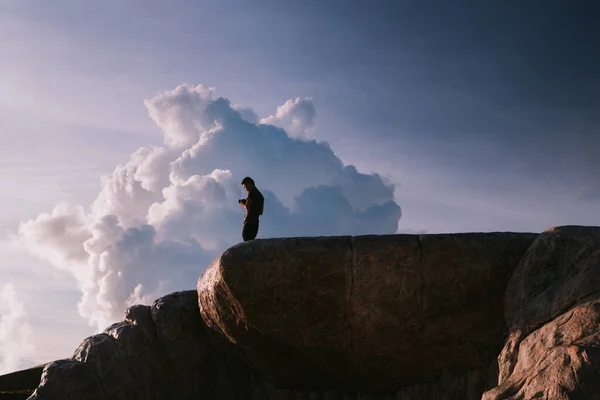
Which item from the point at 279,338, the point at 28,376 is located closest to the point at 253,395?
the point at 279,338

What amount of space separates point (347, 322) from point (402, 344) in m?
1.12

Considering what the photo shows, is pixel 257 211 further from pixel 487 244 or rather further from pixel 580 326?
pixel 580 326

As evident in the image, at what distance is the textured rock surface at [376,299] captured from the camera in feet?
38.5

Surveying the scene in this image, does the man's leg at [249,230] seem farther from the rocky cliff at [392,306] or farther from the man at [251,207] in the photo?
the rocky cliff at [392,306]

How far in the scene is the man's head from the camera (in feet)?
49.0

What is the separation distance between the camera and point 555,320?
938 centimetres

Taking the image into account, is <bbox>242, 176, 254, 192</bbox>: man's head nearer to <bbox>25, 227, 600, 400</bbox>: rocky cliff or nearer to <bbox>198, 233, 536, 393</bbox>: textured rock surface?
<bbox>25, 227, 600, 400</bbox>: rocky cliff

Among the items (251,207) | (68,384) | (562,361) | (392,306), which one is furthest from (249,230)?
(562,361)

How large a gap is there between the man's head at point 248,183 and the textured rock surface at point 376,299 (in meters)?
2.61

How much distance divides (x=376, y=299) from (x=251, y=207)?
13.7 ft

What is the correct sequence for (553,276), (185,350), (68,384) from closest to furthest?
1. (553,276)
2. (68,384)
3. (185,350)

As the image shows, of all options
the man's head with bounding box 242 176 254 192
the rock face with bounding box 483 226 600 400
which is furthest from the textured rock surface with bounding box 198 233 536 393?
the man's head with bounding box 242 176 254 192

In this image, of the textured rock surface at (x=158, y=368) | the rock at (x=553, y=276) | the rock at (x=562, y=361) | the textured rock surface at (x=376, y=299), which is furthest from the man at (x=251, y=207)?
the rock at (x=562, y=361)

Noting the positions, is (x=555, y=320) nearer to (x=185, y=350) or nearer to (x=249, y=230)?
(x=249, y=230)
